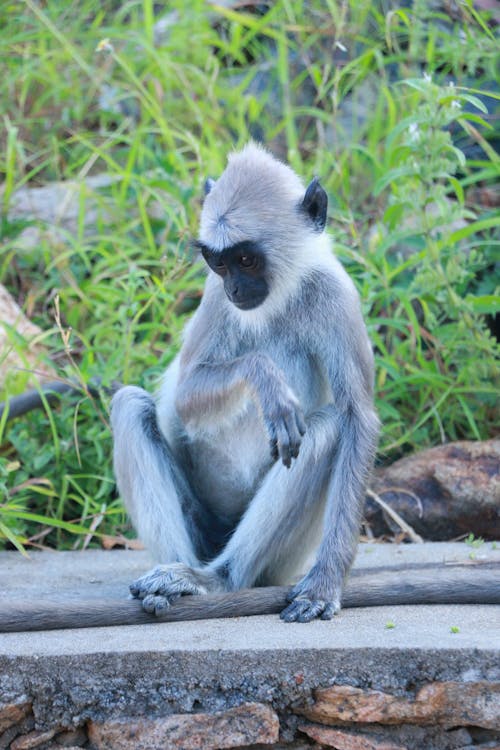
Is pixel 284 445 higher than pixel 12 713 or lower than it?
higher

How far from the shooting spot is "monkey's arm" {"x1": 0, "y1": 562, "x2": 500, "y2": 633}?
359 centimetres

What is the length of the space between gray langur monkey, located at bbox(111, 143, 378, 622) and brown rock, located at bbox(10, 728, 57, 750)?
0.59m

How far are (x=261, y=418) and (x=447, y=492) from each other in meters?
1.72

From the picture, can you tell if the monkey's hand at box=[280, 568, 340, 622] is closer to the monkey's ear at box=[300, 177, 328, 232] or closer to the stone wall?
the stone wall

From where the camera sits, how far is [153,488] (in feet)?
13.9

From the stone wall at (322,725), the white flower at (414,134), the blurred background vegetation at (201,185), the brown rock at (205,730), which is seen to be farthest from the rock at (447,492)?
the brown rock at (205,730)

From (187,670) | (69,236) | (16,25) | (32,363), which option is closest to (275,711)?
(187,670)

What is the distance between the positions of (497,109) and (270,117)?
1.81 m

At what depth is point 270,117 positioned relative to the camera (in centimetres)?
821

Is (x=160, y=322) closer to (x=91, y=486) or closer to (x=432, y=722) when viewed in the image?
(x=91, y=486)

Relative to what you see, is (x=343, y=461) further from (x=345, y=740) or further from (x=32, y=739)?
(x=32, y=739)

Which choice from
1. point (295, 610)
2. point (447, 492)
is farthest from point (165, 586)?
point (447, 492)

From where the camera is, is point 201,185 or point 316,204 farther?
point 201,185

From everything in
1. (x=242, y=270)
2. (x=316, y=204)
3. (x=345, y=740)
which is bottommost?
(x=345, y=740)
